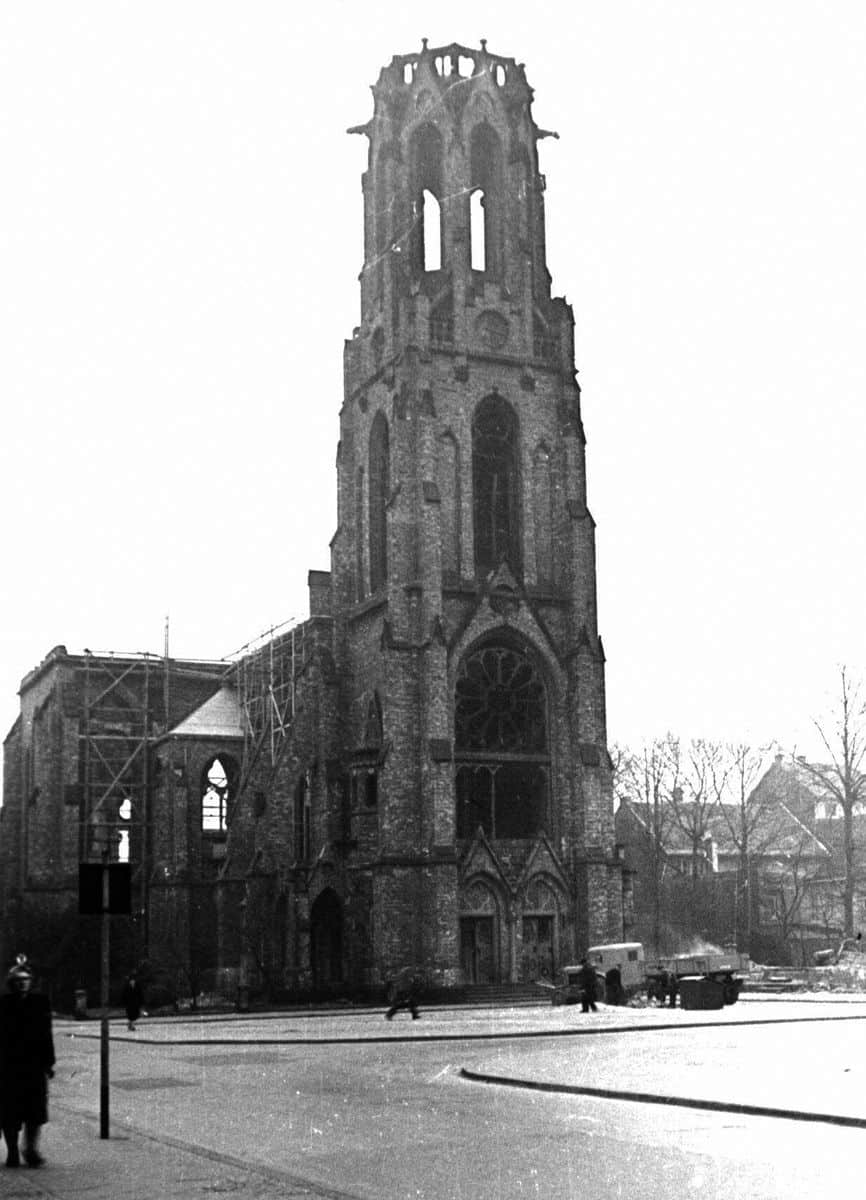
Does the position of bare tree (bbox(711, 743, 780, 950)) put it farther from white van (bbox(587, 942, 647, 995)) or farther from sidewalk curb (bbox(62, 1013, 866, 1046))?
sidewalk curb (bbox(62, 1013, 866, 1046))

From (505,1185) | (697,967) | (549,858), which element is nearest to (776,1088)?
(505,1185)

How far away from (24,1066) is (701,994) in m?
27.2

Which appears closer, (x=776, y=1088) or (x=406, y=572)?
(x=776, y=1088)

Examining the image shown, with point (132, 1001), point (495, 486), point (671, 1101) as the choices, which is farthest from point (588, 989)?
point (495, 486)

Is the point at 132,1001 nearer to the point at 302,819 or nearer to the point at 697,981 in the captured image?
the point at 697,981

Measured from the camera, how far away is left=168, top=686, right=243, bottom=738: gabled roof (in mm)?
67125

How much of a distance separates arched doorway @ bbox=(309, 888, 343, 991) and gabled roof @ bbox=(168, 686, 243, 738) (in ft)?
44.2

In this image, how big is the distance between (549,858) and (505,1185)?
43277 millimetres

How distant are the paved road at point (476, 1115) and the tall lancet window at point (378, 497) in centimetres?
3056

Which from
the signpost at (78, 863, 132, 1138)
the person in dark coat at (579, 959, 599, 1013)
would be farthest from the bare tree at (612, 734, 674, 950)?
the signpost at (78, 863, 132, 1138)

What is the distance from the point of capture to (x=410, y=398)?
56281 millimetres

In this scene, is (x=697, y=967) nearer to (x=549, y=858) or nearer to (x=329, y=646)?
(x=549, y=858)

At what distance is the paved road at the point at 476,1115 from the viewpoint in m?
11.6

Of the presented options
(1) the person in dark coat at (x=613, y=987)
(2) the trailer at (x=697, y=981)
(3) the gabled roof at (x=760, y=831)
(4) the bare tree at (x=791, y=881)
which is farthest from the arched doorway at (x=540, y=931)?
(3) the gabled roof at (x=760, y=831)
